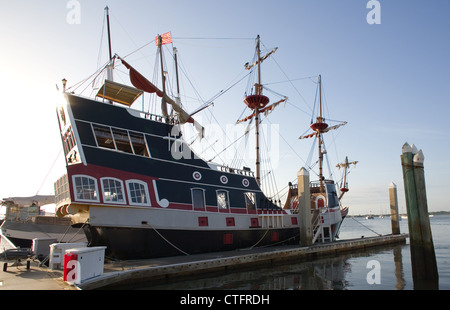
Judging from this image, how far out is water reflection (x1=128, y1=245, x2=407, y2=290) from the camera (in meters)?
12.4

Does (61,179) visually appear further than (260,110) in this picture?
No

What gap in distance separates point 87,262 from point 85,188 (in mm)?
4226

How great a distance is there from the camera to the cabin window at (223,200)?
1798 cm

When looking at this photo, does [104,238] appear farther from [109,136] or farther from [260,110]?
[260,110]

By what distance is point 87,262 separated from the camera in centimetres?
996

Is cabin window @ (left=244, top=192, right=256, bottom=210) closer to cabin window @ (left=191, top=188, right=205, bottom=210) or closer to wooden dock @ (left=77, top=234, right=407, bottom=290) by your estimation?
cabin window @ (left=191, top=188, right=205, bottom=210)

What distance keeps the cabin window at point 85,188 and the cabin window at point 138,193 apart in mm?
1499

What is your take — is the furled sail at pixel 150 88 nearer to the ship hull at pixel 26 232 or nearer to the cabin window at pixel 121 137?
the cabin window at pixel 121 137

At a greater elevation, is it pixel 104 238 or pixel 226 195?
pixel 226 195

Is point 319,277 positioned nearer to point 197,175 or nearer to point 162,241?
point 162,241
